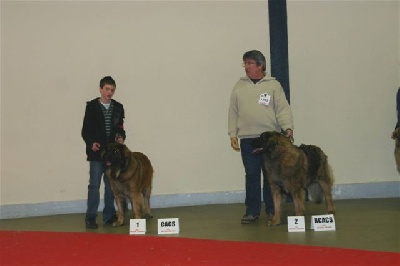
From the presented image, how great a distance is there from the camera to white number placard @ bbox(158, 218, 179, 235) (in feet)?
18.5

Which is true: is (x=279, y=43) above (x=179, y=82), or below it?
above

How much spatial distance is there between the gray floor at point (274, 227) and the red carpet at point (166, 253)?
0.27 meters

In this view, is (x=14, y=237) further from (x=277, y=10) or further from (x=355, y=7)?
(x=355, y=7)

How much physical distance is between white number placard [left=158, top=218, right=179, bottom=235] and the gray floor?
0.08 meters

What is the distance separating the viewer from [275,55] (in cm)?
786

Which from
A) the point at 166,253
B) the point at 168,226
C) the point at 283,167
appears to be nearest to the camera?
the point at 166,253

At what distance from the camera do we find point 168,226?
565 centimetres

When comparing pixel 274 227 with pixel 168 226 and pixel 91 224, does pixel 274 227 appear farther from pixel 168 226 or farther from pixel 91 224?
pixel 91 224

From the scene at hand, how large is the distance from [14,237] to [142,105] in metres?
2.59

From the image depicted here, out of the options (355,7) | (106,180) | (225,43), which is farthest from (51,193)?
(355,7)

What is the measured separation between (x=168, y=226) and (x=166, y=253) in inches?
40.1

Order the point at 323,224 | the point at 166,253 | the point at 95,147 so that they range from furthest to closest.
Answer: the point at 95,147 < the point at 323,224 < the point at 166,253

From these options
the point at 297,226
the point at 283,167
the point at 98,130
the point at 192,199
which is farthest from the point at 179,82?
the point at 297,226

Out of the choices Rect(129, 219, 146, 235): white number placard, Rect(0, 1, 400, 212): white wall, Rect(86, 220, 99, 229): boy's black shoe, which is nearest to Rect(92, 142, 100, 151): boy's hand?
Rect(86, 220, 99, 229): boy's black shoe
